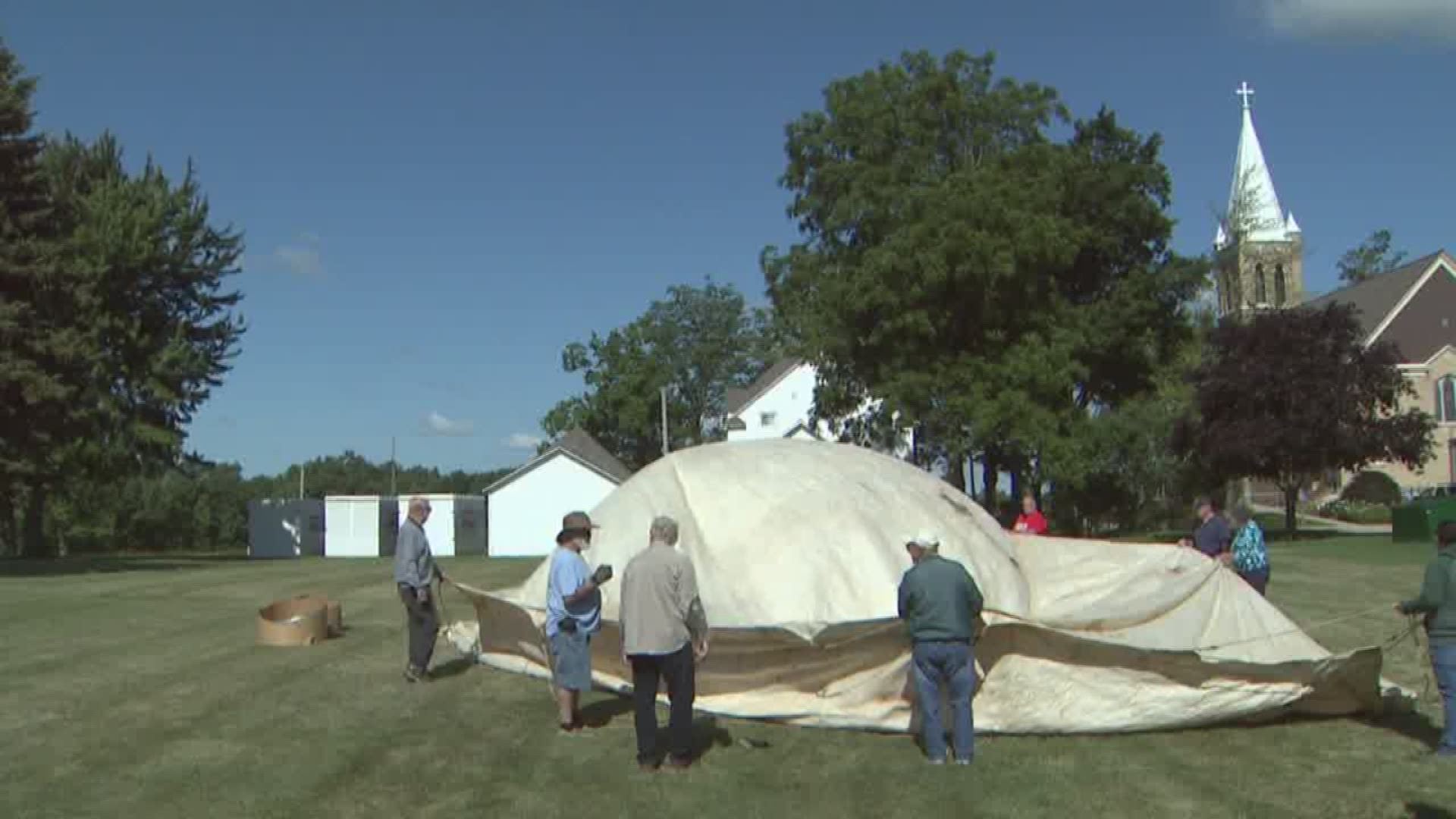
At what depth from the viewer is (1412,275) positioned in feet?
220

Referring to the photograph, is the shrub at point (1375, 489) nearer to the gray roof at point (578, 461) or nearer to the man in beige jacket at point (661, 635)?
the gray roof at point (578, 461)

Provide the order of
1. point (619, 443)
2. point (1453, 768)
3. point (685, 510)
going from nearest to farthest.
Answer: point (1453, 768) → point (685, 510) → point (619, 443)

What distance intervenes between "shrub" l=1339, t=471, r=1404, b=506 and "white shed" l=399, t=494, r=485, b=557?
135 feet

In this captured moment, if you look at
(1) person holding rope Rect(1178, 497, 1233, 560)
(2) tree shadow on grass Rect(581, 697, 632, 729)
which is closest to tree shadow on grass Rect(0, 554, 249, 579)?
(2) tree shadow on grass Rect(581, 697, 632, 729)

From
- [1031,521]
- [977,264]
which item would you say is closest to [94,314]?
[977,264]

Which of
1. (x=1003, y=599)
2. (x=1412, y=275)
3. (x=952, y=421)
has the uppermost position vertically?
(x=1412, y=275)

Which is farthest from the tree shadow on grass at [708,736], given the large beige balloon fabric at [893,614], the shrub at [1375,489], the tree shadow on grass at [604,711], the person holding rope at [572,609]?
the shrub at [1375,489]

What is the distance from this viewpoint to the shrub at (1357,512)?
166 ft

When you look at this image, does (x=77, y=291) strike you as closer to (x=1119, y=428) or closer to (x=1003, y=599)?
(x=1003, y=599)

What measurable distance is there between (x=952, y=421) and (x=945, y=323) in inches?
111

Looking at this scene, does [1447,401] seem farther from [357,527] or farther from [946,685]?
[946,685]

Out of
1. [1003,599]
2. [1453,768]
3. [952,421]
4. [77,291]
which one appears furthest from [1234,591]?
[77,291]

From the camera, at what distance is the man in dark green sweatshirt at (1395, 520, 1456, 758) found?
8.57 m

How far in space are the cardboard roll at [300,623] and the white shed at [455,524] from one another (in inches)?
1523
